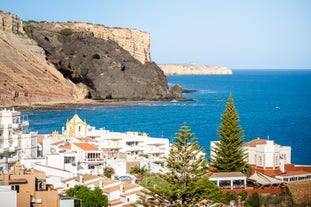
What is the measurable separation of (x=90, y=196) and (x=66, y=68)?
365ft

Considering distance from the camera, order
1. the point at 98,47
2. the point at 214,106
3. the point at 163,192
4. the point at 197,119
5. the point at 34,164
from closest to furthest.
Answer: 1. the point at 163,192
2. the point at 34,164
3. the point at 197,119
4. the point at 214,106
5. the point at 98,47

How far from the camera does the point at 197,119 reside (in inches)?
3802

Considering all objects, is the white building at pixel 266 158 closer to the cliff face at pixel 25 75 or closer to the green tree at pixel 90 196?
the green tree at pixel 90 196

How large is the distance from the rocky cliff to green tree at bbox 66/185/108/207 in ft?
269

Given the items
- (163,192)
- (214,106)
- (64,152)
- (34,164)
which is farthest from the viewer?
(214,106)

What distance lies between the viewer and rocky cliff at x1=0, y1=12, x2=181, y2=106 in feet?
382

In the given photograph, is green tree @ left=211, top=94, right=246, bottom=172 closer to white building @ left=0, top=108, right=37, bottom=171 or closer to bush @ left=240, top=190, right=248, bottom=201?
bush @ left=240, top=190, right=248, bottom=201

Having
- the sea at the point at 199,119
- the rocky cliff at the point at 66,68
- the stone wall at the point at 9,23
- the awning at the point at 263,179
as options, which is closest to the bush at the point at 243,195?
the awning at the point at 263,179

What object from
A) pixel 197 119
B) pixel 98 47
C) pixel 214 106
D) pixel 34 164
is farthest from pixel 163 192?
pixel 98 47

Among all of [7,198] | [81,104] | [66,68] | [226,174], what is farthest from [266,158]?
[66,68]

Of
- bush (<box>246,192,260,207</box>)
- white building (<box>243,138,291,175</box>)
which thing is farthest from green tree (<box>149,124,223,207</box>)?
white building (<box>243,138,291,175</box>)

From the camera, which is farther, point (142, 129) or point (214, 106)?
point (214, 106)

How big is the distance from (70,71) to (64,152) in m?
98.9

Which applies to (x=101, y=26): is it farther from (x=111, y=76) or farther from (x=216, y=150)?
(x=216, y=150)
